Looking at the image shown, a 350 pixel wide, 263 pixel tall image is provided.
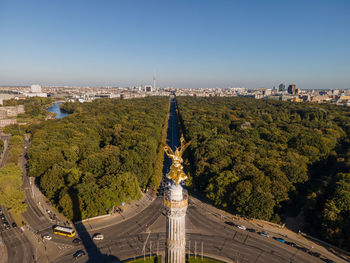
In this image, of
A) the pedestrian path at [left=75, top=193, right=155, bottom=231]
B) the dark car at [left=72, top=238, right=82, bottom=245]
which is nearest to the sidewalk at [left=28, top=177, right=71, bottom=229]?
the pedestrian path at [left=75, top=193, right=155, bottom=231]

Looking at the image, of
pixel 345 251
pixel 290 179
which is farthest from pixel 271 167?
pixel 345 251

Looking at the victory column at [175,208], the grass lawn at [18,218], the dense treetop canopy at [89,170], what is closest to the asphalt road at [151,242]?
the grass lawn at [18,218]

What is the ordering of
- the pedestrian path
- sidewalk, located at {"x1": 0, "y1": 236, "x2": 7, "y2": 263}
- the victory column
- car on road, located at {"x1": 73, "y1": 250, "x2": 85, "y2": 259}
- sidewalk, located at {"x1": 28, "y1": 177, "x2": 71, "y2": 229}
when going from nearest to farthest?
1. the victory column
2. sidewalk, located at {"x1": 0, "y1": 236, "x2": 7, "y2": 263}
3. car on road, located at {"x1": 73, "y1": 250, "x2": 85, "y2": 259}
4. the pedestrian path
5. sidewalk, located at {"x1": 28, "y1": 177, "x2": 71, "y2": 229}

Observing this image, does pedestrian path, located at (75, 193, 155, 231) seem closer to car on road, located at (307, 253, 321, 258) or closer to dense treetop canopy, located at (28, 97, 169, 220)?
dense treetop canopy, located at (28, 97, 169, 220)

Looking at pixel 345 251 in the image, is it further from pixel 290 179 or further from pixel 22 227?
pixel 22 227

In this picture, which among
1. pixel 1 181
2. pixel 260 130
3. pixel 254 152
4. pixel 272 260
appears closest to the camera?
pixel 272 260
